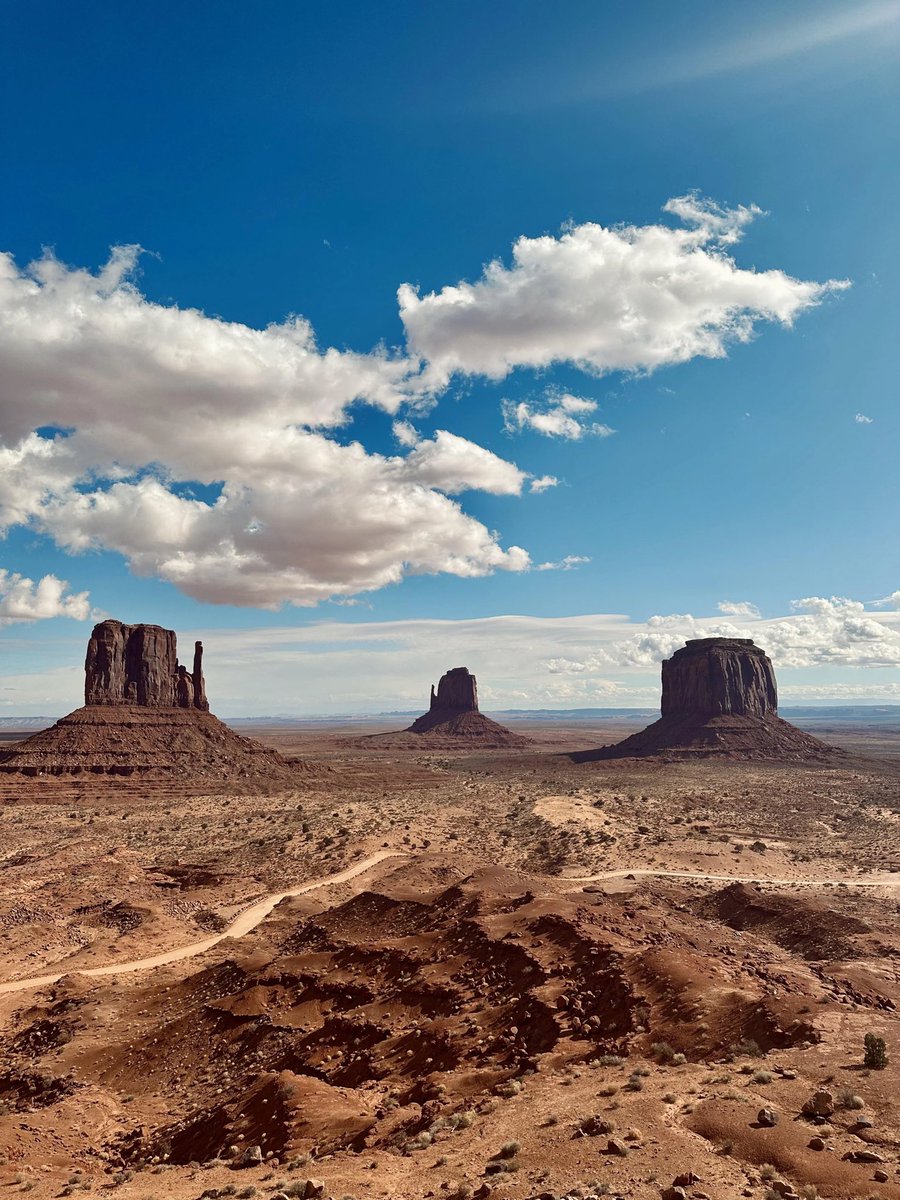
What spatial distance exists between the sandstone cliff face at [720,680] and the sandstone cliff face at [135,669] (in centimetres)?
10864

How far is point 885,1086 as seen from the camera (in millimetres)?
14000

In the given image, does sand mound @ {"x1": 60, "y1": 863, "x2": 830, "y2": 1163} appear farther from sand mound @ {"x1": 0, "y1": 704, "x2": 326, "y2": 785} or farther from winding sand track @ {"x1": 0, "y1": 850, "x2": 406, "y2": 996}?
sand mound @ {"x1": 0, "y1": 704, "x2": 326, "y2": 785}

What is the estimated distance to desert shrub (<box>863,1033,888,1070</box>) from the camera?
14.8m

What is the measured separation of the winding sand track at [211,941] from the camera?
31250mm

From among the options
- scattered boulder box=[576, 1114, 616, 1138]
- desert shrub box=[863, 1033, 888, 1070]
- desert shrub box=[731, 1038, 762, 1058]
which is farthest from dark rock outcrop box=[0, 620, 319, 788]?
desert shrub box=[863, 1033, 888, 1070]

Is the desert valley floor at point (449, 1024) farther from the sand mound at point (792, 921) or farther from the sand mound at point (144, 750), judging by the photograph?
the sand mound at point (144, 750)

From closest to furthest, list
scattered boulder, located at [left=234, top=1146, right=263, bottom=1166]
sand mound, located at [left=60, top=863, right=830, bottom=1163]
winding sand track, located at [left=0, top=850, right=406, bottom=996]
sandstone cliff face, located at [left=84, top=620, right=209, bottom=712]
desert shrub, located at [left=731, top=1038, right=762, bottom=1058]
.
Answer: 1. scattered boulder, located at [left=234, top=1146, right=263, bottom=1166]
2. desert shrub, located at [left=731, top=1038, right=762, bottom=1058]
3. sand mound, located at [left=60, top=863, right=830, bottom=1163]
4. winding sand track, located at [left=0, top=850, right=406, bottom=996]
5. sandstone cliff face, located at [left=84, top=620, right=209, bottom=712]

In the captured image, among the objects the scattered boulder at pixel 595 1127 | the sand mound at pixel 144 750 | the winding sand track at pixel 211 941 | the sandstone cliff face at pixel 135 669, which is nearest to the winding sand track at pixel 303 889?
the winding sand track at pixel 211 941

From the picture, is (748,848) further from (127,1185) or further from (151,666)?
(151,666)

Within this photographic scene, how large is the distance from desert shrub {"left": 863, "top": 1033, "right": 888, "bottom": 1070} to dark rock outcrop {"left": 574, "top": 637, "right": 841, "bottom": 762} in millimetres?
127223

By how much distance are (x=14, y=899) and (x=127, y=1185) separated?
31375mm

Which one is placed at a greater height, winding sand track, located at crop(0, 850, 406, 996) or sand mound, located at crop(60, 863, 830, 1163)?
sand mound, located at crop(60, 863, 830, 1163)

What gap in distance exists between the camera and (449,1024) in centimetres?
2152

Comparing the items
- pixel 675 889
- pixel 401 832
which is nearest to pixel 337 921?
pixel 675 889
